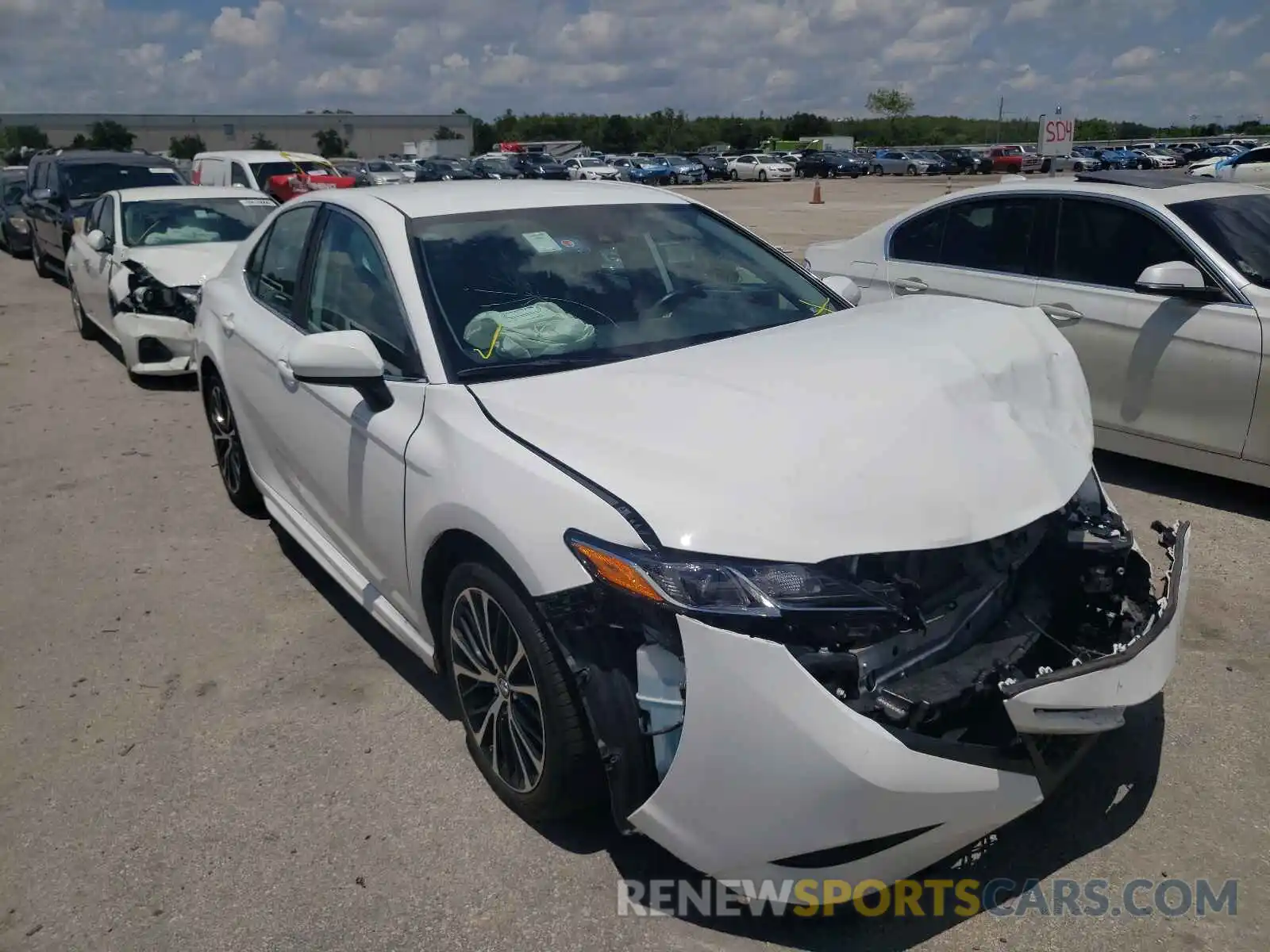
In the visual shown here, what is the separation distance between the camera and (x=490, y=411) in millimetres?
2820

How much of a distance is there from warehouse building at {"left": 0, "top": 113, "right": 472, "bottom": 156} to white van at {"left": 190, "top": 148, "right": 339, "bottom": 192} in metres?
66.5

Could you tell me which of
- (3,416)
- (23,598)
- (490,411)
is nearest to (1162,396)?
(490,411)

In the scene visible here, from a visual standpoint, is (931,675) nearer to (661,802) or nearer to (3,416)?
(661,802)

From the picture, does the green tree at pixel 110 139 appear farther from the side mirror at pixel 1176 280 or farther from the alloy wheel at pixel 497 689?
the alloy wheel at pixel 497 689

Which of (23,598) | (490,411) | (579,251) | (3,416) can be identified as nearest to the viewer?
(490,411)

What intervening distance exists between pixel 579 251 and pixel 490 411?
1.02 m

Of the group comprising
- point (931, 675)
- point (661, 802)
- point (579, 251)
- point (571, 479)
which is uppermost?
point (579, 251)

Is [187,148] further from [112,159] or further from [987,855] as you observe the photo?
[987,855]

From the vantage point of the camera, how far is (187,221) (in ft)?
31.4

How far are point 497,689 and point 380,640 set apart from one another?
141 cm

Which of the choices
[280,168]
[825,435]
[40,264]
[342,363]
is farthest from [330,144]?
[825,435]

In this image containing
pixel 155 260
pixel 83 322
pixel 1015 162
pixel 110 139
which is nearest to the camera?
pixel 155 260

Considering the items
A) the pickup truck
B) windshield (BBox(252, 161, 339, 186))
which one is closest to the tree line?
the pickup truck

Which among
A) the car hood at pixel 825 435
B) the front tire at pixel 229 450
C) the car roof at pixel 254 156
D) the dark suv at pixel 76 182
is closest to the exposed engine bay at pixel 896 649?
the car hood at pixel 825 435
